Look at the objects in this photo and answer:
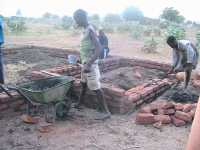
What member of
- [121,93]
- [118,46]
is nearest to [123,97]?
[121,93]

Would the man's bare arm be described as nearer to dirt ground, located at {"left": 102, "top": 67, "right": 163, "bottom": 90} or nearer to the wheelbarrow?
the wheelbarrow

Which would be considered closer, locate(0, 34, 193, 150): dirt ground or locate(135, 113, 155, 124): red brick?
locate(0, 34, 193, 150): dirt ground

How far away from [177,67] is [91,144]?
111 inches

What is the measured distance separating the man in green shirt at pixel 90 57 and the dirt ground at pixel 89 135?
1.03 feet

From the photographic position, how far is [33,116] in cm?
447

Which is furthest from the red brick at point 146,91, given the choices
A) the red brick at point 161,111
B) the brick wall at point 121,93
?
the red brick at point 161,111

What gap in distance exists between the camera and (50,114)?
15.3 ft

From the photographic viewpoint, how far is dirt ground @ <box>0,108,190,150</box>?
150 inches

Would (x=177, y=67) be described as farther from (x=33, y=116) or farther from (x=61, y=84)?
(x=33, y=116)

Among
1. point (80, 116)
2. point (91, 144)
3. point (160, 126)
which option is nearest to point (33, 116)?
point (80, 116)

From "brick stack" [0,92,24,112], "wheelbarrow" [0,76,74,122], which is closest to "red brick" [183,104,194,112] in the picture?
"wheelbarrow" [0,76,74,122]

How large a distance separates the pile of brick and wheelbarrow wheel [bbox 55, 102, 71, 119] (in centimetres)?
105

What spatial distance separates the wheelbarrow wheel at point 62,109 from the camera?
4.45m

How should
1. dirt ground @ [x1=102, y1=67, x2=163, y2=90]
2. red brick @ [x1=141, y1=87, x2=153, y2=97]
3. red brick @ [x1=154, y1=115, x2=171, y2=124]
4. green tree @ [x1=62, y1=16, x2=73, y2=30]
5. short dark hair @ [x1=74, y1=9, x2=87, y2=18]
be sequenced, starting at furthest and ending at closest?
green tree @ [x1=62, y1=16, x2=73, y2=30], dirt ground @ [x1=102, y1=67, x2=163, y2=90], red brick @ [x1=141, y1=87, x2=153, y2=97], red brick @ [x1=154, y1=115, x2=171, y2=124], short dark hair @ [x1=74, y1=9, x2=87, y2=18]
